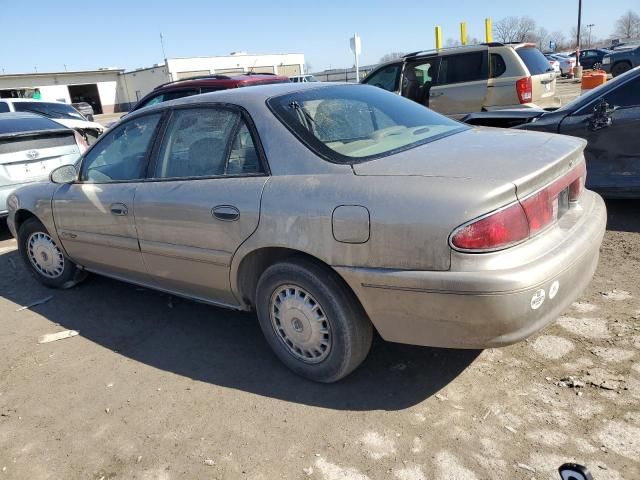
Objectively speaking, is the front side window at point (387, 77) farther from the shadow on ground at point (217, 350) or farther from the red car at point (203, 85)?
the shadow on ground at point (217, 350)

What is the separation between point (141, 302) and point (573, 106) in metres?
4.54

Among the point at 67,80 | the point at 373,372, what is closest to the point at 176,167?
the point at 373,372

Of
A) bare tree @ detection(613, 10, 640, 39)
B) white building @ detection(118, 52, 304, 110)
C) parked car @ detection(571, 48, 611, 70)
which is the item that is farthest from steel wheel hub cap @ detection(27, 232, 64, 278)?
bare tree @ detection(613, 10, 640, 39)

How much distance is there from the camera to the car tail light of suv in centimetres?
224

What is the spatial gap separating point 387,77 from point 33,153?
6.26 meters

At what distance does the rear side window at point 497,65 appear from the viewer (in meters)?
8.86

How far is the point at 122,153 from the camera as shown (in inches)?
153

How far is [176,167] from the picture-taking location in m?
3.43

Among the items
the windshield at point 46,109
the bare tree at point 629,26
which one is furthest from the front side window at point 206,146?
the bare tree at point 629,26

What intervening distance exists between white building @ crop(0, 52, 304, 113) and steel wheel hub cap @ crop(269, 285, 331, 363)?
47.6 m

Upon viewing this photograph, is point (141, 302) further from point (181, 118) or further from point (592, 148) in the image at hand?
point (592, 148)

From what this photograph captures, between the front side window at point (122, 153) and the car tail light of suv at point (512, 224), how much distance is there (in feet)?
7.68

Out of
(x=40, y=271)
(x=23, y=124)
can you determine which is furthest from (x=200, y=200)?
(x=23, y=124)

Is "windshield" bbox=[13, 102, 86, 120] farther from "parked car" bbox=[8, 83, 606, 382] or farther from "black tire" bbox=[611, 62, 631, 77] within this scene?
"black tire" bbox=[611, 62, 631, 77]
